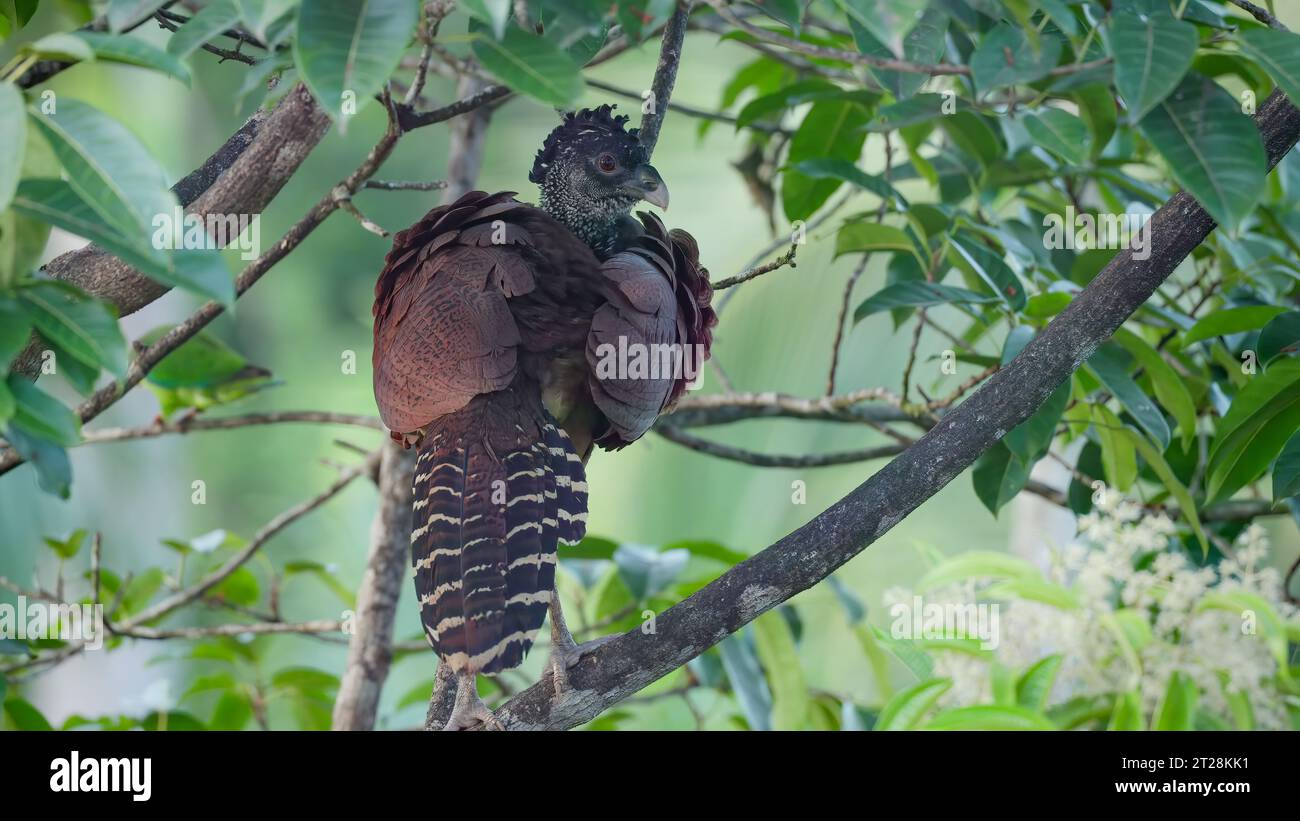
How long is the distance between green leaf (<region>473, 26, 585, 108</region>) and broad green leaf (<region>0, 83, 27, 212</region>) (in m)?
0.39

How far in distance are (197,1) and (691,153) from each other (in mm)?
4446

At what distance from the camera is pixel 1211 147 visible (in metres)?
1.31

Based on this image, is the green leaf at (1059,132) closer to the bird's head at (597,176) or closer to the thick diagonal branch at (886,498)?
the thick diagonal branch at (886,498)

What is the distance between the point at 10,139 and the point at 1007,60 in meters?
1.09

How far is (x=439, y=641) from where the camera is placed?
4.44 feet

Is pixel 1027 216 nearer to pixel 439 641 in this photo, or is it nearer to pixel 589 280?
pixel 589 280

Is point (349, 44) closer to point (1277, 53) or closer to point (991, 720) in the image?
point (1277, 53)

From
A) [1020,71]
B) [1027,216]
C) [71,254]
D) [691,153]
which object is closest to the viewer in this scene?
[1020,71]

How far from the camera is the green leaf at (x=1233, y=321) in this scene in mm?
1850

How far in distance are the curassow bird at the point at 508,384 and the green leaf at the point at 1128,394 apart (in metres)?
0.62

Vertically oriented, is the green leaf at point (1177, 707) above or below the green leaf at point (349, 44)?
below

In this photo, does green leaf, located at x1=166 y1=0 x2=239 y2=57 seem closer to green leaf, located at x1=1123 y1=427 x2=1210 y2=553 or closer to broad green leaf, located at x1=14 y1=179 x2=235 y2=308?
broad green leaf, located at x1=14 y1=179 x2=235 y2=308

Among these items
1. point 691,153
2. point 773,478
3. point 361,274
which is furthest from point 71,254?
point 361,274

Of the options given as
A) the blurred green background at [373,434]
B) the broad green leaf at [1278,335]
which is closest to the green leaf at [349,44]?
the broad green leaf at [1278,335]
